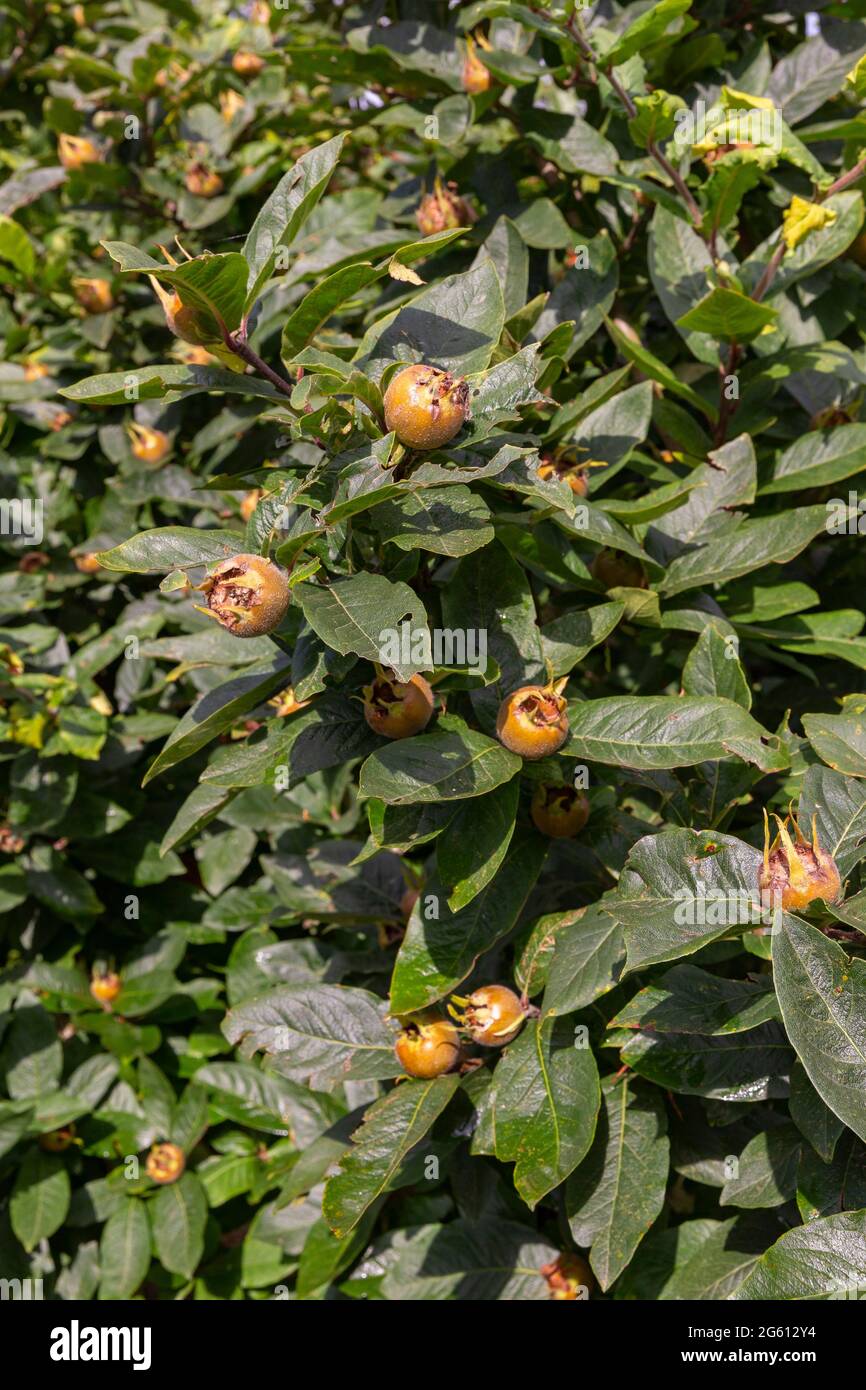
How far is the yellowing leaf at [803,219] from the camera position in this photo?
5.15 feet

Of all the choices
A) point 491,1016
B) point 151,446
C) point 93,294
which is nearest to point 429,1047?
point 491,1016

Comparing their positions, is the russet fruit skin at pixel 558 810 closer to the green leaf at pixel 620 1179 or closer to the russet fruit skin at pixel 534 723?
the russet fruit skin at pixel 534 723

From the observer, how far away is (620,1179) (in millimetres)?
1491

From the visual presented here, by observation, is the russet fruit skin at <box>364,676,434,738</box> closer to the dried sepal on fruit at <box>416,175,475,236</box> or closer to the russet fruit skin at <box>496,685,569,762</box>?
the russet fruit skin at <box>496,685,569,762</box>

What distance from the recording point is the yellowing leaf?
157 cm

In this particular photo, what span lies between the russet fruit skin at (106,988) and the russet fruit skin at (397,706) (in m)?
1.44

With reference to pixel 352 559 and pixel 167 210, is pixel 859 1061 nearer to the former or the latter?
pixel 352 559

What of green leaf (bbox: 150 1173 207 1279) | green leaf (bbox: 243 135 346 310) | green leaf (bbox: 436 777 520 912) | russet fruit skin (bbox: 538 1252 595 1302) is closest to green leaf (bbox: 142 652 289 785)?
green leaf (bbox: 436 777 520 912)

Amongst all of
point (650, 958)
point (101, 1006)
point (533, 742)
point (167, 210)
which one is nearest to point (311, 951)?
→ point (101, 1006)

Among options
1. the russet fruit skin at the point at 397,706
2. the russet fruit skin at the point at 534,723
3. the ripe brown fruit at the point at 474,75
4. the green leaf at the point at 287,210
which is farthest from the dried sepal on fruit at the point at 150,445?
the russet fruit skin at the point at 534,723

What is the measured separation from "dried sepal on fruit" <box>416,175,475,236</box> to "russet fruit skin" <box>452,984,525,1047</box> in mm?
1312

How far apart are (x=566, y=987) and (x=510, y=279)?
1.08 metres

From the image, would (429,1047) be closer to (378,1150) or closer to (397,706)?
(378,1150)

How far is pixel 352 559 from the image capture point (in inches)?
51.4
